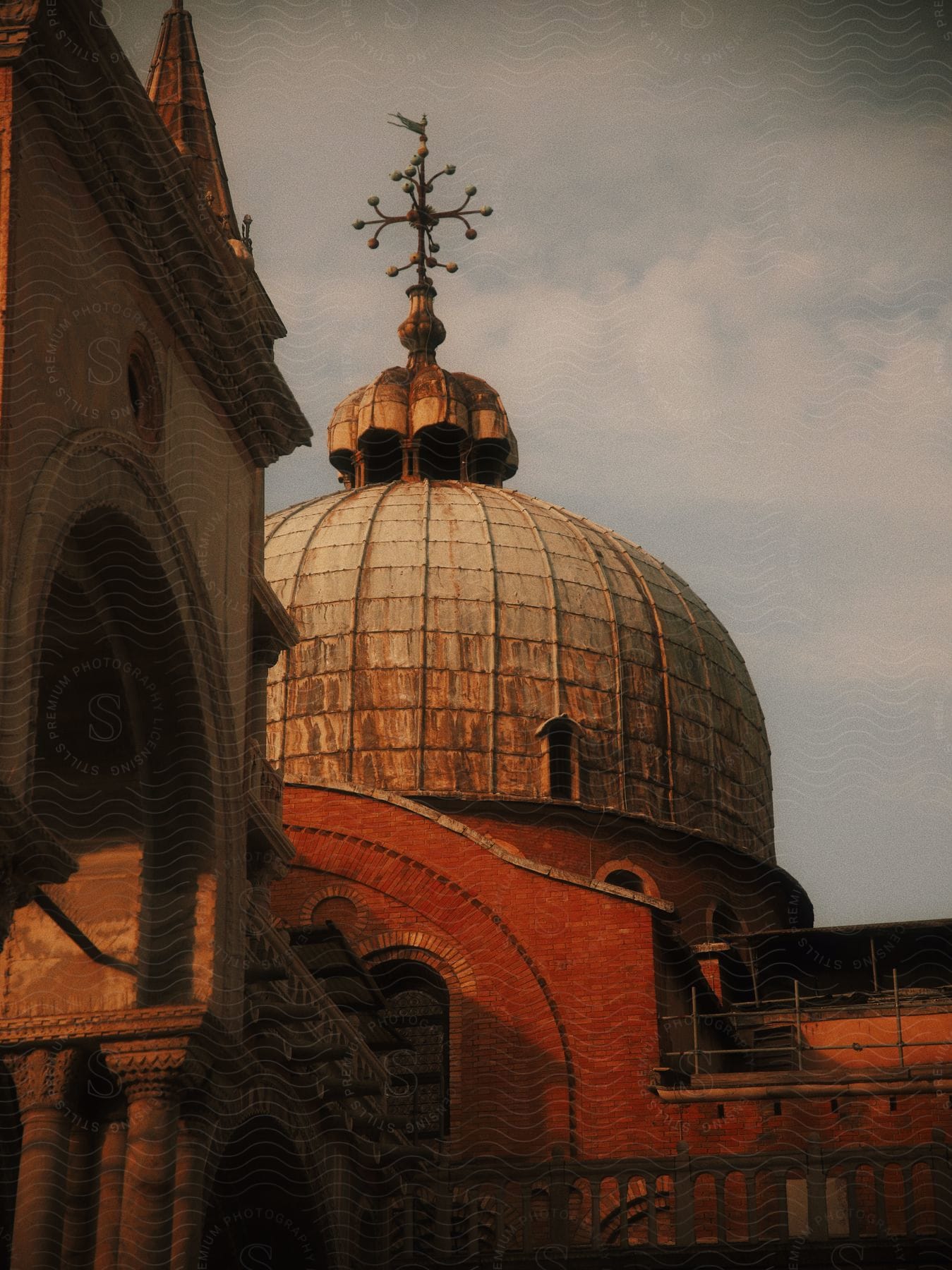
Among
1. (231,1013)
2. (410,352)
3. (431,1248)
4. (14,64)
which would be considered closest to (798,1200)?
(431,1248)

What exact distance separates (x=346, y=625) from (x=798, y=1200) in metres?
13.1

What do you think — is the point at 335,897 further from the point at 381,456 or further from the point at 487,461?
the point at 487,461

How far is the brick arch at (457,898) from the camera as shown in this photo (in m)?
24.9

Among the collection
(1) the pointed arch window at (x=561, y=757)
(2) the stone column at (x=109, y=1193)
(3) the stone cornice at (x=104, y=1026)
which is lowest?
(2) the stone column at (x=109, y=1193)

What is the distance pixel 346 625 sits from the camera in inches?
1257

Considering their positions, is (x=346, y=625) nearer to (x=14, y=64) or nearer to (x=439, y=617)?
(x=439, y=617)

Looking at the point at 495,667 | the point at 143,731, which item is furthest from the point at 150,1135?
the point at 495,667

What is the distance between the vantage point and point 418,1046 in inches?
1029

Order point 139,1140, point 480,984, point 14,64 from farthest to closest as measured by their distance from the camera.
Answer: point 480,984 → point 139,1140 → point 14,64

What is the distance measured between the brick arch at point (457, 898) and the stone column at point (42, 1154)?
419 inches

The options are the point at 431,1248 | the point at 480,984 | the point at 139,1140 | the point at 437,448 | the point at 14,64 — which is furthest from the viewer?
the point at 437,448

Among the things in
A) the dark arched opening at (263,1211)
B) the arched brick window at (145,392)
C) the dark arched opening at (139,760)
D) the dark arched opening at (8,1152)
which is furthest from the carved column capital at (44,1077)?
the arched brick window at (145,392)

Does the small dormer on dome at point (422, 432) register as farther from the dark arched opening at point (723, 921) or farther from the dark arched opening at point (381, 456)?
the dark arched opening at point (723, 921)

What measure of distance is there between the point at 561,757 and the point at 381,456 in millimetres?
7988
